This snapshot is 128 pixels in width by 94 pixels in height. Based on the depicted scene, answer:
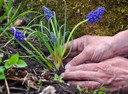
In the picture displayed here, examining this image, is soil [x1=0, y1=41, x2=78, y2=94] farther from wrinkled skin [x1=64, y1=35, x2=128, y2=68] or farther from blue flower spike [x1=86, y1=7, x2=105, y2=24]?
blue flower spike [x1=86, y1=7, x2=105, y2=24]

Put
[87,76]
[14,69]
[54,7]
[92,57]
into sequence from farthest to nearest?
[54,7]
[92,57]
[87,76]
[14,69]

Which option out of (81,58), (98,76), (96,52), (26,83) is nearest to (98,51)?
(96,52)

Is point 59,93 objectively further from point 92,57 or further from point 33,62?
point 92,57

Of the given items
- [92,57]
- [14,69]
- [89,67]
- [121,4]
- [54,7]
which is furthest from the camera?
[54,7]

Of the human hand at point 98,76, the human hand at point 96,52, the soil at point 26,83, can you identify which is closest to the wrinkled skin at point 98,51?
the human hand at point 96,52

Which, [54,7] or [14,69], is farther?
→ [54,7]

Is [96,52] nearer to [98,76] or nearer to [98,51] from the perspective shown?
[98,51]

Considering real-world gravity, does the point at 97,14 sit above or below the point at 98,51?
above

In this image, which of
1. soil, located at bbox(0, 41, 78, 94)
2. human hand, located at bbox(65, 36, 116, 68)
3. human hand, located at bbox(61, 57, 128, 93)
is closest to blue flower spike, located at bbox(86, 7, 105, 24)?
human hand, located at bbox(65, 36, 116, 68)

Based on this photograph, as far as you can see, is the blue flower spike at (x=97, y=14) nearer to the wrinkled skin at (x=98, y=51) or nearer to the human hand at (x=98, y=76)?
the wrinkled skin at (x=98, y=51)

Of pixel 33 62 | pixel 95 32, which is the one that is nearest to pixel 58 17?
pixel 95 32
